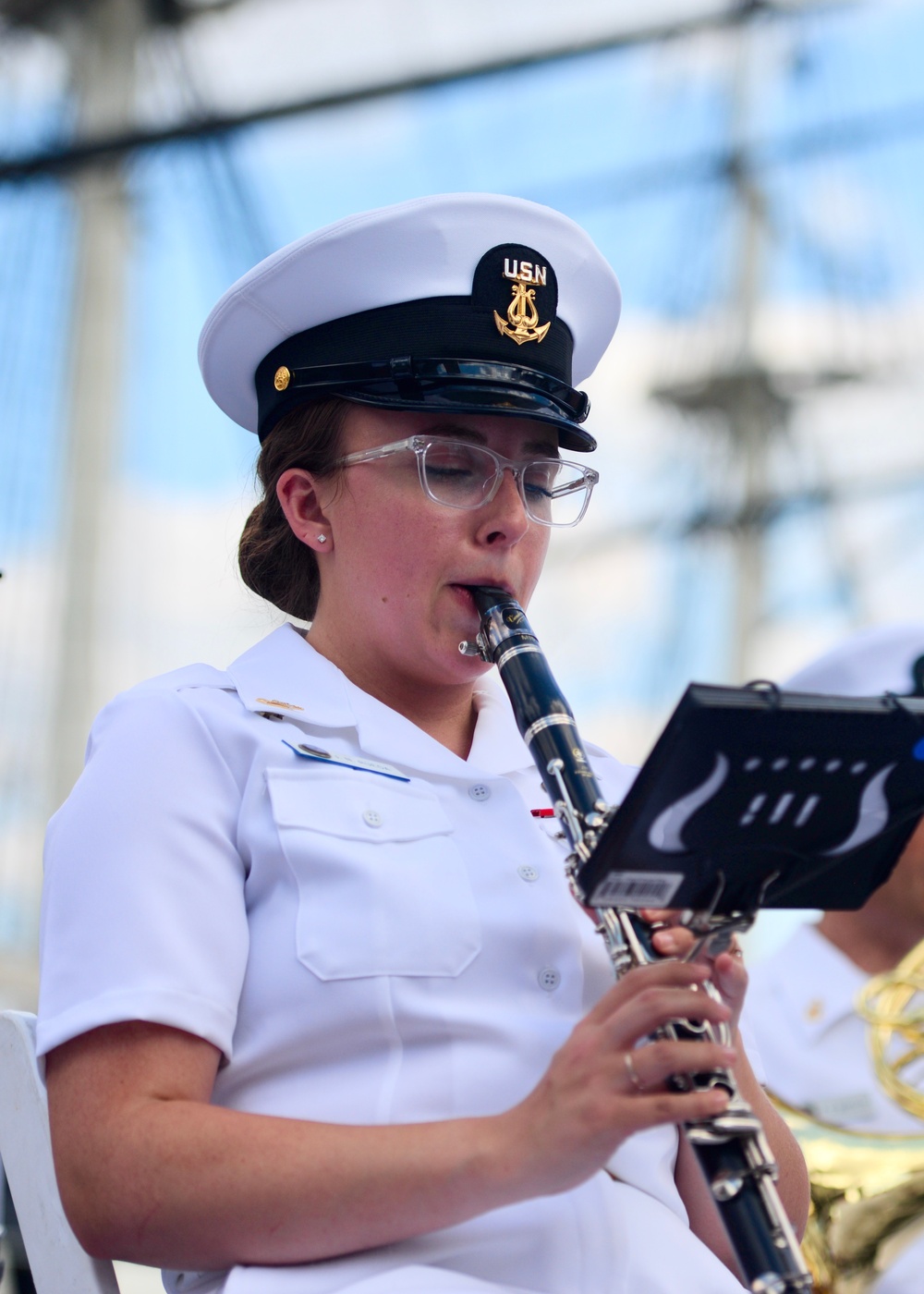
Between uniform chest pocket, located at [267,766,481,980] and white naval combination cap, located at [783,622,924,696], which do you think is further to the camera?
white naval combination cap, located at [783,622,924,696]

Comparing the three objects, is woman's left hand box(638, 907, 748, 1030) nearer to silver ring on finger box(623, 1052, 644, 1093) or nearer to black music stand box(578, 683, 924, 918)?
black music stand box(578, 683, 924, 918)

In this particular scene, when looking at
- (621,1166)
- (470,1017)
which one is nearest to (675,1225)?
(621,1166)

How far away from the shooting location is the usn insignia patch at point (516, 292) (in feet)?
6.57

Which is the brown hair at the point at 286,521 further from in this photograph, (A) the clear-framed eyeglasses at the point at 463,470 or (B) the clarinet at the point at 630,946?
(B) the clarinet at the point at 630,946

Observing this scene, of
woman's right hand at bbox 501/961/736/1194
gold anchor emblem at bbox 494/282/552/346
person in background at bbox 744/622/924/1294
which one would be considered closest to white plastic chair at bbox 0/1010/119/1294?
woman's right hand at bbox 501/961/736/1194

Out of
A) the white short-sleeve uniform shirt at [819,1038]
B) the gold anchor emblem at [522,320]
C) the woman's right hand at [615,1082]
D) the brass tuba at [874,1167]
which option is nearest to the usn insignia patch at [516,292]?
the gold anchor emblem at [522,320]

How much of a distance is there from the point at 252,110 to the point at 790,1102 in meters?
8.70

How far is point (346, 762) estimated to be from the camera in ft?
5.95

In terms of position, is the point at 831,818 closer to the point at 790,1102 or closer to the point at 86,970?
the point at 86,970

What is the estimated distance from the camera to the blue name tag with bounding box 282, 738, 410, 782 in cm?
179

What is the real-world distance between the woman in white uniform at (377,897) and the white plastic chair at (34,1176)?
0.32 ft

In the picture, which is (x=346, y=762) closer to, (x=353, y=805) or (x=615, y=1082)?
(x=353, y=805)

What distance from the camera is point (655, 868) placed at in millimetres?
1415

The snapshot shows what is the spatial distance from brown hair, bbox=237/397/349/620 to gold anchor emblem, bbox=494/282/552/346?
0.23m
